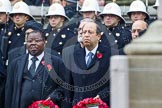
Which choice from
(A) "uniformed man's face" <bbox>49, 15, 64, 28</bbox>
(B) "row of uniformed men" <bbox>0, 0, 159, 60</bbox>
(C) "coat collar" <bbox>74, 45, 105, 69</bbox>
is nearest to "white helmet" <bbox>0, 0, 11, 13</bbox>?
(B) "row of uniformed men" <bbox>0, 0, 159, 60</bbox>

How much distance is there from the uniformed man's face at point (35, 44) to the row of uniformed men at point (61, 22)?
114 cm

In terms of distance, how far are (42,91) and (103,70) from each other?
3.56ft

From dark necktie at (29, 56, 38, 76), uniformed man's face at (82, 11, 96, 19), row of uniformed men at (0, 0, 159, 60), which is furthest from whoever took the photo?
uniformed man's face at (82, 11, 96, 19)

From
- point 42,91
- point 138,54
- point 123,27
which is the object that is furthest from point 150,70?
point 123,27

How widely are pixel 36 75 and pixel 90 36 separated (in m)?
1.16

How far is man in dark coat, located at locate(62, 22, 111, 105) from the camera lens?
13.5 m

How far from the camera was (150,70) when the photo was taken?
8.45 meters

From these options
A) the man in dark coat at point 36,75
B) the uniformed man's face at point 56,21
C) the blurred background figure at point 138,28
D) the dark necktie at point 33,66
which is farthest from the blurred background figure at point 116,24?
the dark necktie at point 33,66

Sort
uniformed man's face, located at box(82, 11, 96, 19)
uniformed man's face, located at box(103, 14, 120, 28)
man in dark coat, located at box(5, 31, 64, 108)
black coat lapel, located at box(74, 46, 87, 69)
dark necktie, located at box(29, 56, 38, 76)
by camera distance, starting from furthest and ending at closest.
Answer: uniformed man's face, located at box(82, 11, 96, 19), uniformed man's face, located at box(103, 14, 120, 28), dark necktie, located at box(29, 56, 38, 76), man in dark coat, located at box(5, 31, 64, 108), black coat lapel, located at box(74, 46, 87, 69)

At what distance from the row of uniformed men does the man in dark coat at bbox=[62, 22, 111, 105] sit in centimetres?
147

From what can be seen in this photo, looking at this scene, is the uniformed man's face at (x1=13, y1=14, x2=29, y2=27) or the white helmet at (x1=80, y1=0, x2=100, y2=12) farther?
the uniformed man's face at (x1=13, y1=14, x2=29, y2=27)

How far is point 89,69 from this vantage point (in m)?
13.6

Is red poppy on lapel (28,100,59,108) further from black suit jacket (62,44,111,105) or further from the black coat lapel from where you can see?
the black coat lapel

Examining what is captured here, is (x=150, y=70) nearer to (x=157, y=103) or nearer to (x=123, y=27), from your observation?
(x=157, y=103)
